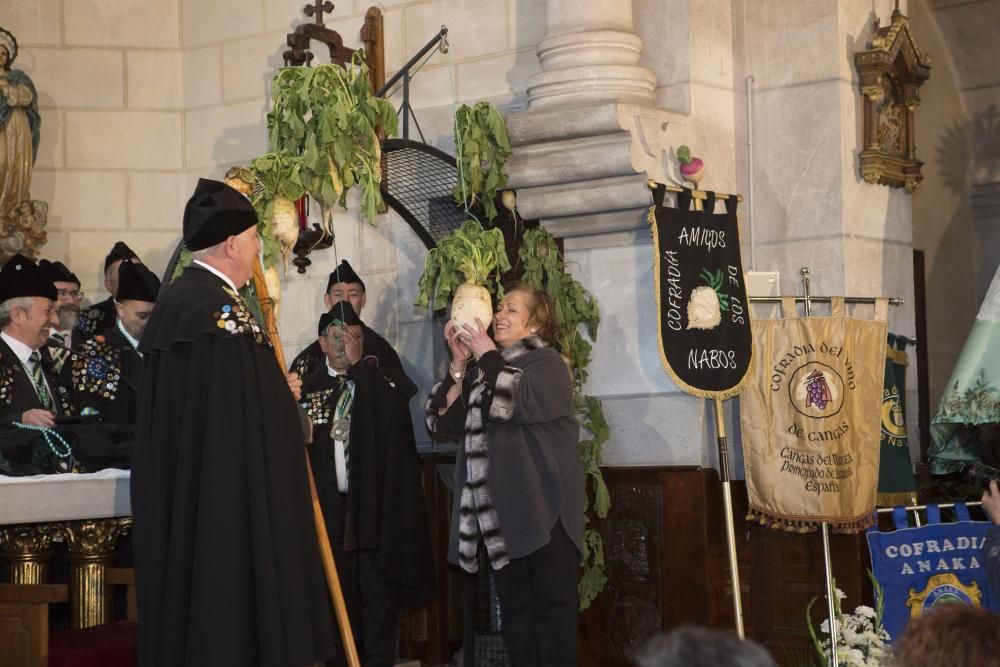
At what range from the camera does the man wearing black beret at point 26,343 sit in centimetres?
617

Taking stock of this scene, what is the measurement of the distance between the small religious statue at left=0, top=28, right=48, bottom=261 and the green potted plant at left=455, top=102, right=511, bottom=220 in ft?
9.07

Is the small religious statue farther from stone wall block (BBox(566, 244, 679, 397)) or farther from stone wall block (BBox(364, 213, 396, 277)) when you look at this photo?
stone wall block (BBox(566, 244, 679, 397))

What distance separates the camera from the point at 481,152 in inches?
250

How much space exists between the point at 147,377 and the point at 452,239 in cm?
187

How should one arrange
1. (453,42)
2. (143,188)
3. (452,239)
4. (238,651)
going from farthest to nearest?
(143,188) < (453,42) < (452,239) < (238,651)

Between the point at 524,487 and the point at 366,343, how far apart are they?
1.79m

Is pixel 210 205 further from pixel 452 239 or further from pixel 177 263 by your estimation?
pixel 452 239

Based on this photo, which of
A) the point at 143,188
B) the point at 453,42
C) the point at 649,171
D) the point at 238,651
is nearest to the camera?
the point at 238,651

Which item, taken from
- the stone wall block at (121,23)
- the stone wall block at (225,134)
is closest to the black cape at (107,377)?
the stone wall block at (225,134)

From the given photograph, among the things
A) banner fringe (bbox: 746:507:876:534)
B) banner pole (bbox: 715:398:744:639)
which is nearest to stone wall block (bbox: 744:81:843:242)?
banner pole (bbox: 715:398:744:639)

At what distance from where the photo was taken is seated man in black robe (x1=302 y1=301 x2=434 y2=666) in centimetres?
659

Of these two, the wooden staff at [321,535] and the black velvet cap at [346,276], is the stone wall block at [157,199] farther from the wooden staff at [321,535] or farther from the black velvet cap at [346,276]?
the wooden staff at [321,535]

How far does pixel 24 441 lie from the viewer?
535 cm

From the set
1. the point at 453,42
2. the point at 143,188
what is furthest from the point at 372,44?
the point at 143,188
